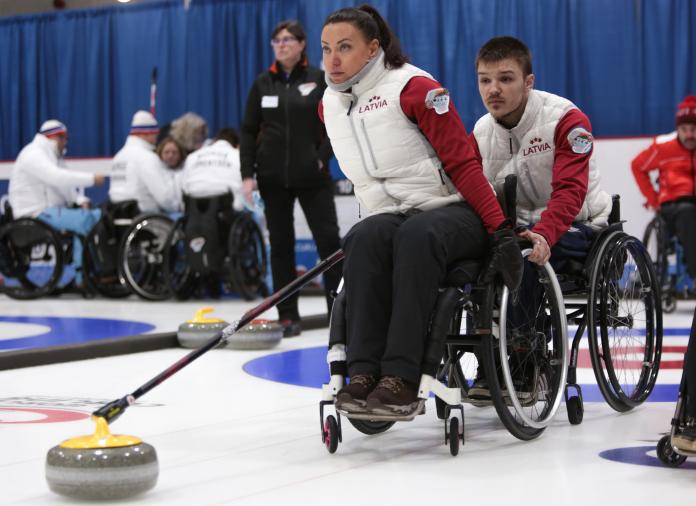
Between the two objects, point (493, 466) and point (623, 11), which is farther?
point (623, 11)

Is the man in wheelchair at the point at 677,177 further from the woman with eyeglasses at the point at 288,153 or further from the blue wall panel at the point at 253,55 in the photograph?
the woman with eyeglasses at the point at 288,153

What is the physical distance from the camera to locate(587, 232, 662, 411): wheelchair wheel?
2879 mm

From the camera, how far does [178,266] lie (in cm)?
718

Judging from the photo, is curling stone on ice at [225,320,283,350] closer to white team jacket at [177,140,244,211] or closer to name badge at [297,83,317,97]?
name badge at [297,83,317,97]

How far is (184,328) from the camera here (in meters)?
4.63

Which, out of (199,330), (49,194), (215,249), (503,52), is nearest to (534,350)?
(503,52)

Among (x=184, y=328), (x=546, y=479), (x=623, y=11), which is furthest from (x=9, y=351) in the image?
(x=623, y=11)

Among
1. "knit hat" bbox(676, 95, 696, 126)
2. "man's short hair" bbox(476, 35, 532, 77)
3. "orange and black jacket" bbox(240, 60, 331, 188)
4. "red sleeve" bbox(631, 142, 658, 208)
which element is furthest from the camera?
"red sleeve" bbox(631, 142, 658, 208)

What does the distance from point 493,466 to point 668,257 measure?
4404 mm

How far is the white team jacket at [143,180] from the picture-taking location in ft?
23.7

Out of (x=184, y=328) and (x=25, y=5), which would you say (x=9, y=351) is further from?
(x=25, y=5)

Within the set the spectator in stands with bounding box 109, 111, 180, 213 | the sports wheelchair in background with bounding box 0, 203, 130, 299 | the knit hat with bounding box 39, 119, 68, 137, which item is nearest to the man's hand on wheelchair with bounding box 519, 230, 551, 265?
the spectator in stands with bounding box 109, 111, 180, 213

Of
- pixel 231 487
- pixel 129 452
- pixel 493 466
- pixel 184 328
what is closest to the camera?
pixel 129 452

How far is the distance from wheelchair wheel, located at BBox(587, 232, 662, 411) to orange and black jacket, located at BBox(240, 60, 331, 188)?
1.83 m
